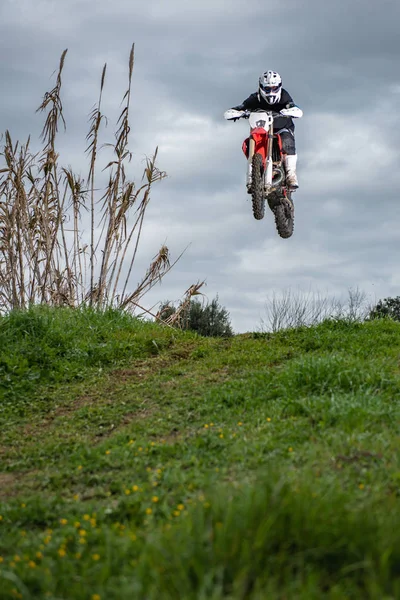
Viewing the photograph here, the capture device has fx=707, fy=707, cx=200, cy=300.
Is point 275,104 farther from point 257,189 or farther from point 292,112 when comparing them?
point 257,189

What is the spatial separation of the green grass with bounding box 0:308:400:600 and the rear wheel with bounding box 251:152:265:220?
170cm

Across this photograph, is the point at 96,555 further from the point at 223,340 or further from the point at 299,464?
the point at 223,340

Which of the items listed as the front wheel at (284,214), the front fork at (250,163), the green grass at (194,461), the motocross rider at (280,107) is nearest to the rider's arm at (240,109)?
the motocross rider at (280,107)

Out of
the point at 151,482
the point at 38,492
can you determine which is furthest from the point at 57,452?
the point at 151,482

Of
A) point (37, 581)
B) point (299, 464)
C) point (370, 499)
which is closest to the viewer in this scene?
point (37, 581)

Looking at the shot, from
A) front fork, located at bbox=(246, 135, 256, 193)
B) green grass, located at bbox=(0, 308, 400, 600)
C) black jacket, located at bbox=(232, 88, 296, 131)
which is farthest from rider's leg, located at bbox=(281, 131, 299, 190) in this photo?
green grass, located at bbox=(0, 308, 400, 600)

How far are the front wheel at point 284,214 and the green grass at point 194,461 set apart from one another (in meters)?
1.71

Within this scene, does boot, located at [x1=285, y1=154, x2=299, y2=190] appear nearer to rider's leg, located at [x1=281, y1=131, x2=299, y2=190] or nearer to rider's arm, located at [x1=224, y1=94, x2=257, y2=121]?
rider's leg, located at [x1=281, y1=131, x2=299, y2=190]

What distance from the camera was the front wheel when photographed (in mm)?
10367

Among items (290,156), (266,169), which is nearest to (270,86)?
(290,156)

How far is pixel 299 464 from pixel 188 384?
2.93 m

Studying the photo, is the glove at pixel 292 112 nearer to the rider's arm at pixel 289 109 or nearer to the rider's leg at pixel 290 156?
the rider's arm at pixel 289 109

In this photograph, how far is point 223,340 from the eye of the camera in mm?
9688

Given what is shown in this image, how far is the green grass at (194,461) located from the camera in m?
2.85
